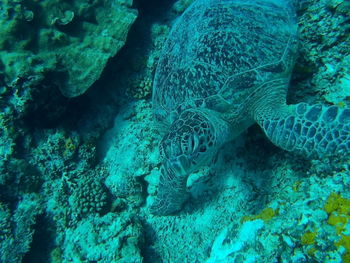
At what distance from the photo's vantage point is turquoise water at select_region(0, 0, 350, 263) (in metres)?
1.78

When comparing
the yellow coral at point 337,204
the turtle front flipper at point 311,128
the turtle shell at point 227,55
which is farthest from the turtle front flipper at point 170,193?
the yellow coral at point 337,204

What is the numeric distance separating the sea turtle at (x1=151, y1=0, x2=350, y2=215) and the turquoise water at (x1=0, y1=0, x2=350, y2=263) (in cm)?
1

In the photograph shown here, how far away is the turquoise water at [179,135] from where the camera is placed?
5.83 feet

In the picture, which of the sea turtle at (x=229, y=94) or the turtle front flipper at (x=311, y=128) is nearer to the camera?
the turtle front flipper at (x=311, y=128)

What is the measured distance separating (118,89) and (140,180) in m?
1.61

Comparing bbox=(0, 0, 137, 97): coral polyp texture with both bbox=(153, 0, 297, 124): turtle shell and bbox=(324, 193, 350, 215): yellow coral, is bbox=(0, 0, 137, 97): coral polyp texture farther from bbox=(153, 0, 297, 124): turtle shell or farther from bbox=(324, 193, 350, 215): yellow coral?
bbox=(324, 193, 350, 215): yellow coral

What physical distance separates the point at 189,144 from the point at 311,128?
98cm

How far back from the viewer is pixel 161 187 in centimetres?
249

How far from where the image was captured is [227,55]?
235 cm

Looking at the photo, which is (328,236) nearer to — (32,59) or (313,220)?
(313,220)

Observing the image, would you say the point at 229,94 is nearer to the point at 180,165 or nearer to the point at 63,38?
the point at 180,165

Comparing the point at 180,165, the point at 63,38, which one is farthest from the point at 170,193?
the point at 63,38

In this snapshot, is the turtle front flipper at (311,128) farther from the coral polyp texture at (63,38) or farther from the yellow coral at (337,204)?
the coral polyp texture at (63,38)

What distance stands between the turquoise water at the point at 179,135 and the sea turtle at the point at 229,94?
1cm
